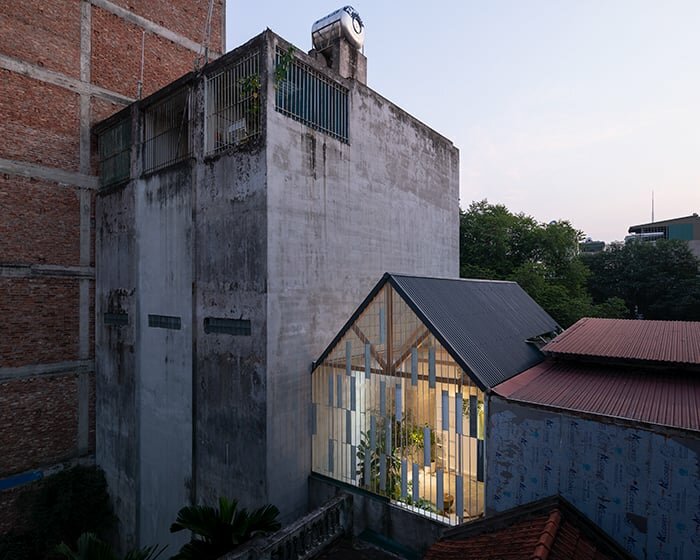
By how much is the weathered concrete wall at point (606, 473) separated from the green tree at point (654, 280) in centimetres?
3533

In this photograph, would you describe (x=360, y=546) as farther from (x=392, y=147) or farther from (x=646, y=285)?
(x=646, y=285)

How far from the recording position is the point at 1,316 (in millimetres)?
13008

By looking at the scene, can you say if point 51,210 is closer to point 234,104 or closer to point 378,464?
point 234,104

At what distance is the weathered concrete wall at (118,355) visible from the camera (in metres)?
13.1

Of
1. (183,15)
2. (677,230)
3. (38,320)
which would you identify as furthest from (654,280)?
(38,320)

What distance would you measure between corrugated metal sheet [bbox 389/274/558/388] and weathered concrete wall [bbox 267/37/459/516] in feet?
8.75

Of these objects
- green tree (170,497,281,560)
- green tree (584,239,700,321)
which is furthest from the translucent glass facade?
green tree (584,239,700,321)

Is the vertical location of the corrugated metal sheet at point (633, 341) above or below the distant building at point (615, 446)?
above

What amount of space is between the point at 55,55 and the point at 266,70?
973 centimetres

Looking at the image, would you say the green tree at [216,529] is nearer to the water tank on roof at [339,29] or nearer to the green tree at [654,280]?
the water tank on roof at [339,29]

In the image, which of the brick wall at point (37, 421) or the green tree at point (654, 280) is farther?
the green tree at point (654, 280)

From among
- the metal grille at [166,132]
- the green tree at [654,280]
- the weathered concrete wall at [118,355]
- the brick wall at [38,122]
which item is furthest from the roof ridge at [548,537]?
the green tree at [654,280]

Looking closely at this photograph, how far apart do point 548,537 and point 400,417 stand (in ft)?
11.5

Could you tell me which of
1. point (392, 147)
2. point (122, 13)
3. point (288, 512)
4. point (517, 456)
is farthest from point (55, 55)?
point (517, 456)
